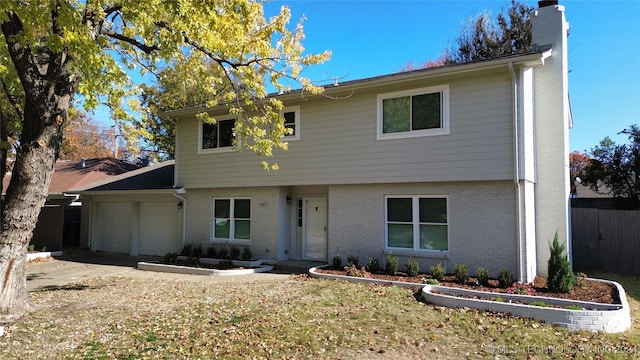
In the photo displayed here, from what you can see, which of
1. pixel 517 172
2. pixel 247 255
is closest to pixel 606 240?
pixel 517 172

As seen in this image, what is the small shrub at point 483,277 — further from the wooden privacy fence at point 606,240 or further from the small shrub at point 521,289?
the wooden privacy fence at point 606,240

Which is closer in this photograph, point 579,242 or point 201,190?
point 579,242

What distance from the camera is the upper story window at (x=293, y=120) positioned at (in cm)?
1351

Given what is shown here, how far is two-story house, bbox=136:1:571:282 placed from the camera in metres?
10.4

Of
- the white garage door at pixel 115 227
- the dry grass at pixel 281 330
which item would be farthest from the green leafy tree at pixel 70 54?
the white garage door at pixel 115 227

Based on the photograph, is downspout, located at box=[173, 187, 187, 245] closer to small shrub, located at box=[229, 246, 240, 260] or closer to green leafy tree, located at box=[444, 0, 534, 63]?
small shrub, located at box=[229, 246, 240, 260]

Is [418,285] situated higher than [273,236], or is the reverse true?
[273,236]

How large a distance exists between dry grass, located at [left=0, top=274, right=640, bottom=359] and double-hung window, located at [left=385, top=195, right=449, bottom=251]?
2.42 m

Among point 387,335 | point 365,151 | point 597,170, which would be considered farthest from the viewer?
point 597,170

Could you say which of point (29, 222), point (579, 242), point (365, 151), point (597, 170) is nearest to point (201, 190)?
point (365, 151)

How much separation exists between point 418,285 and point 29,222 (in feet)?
25.9

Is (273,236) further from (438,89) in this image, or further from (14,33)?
(14,33)

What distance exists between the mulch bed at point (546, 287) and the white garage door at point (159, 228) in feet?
24.7

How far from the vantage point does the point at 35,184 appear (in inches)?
300
